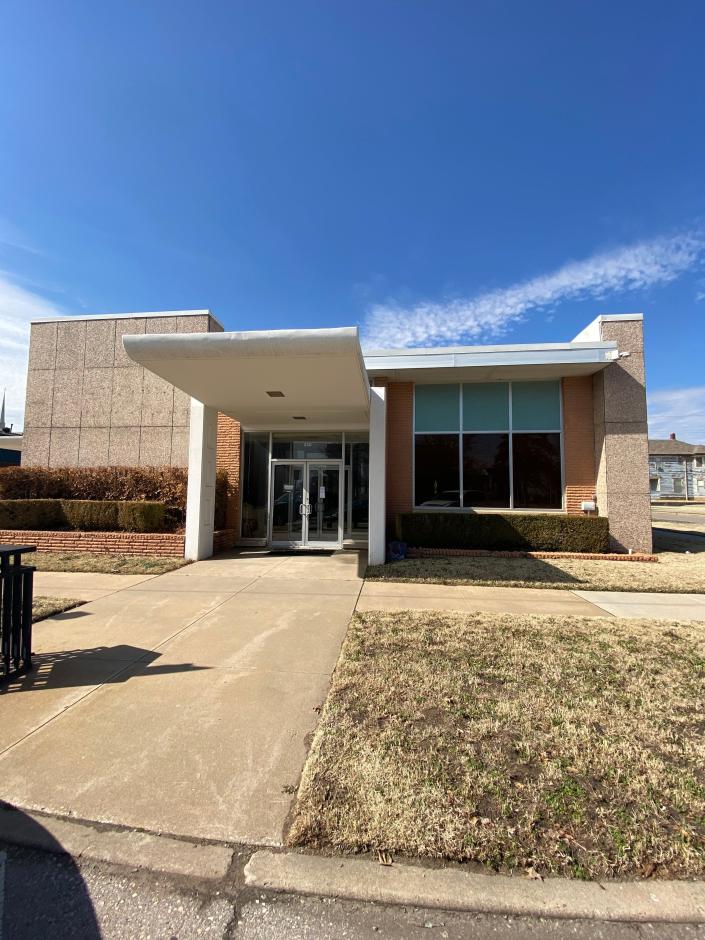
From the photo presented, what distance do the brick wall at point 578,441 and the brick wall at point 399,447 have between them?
4.14m

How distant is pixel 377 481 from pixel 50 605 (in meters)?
6.24

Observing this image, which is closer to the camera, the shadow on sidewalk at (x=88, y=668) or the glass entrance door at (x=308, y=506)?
the shadow on sidewalk at (x=88, y=668)

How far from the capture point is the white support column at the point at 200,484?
10539 millimetres

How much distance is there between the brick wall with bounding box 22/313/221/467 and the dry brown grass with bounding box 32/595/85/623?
283 inches

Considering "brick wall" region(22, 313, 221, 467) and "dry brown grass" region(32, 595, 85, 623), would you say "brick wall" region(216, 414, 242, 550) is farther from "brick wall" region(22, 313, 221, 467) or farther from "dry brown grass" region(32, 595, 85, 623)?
"dry brown grass" region(32, 595, 85, 623)

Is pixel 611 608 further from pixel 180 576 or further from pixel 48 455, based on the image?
pixel 48 455

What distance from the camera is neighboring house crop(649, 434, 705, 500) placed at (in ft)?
163

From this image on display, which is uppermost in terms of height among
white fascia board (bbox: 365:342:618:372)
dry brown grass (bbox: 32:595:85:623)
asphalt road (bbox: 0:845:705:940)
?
white fascia board (bbox: 365:342:618:372)

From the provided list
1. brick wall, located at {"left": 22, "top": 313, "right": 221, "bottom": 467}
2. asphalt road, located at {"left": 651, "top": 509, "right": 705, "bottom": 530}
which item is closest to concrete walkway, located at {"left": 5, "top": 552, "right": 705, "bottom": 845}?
brick wall, located at {"left": 22, "top": 313, "right": 221, "bottom": 467}

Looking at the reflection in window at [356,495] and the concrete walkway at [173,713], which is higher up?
the reflection in window at [356,495]

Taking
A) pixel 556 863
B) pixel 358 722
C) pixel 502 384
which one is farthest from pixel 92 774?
pixel 502 384

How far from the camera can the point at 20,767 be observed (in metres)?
2.79

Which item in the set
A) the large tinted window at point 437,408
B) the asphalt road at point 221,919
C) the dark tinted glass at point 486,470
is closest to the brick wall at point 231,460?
the large tinted window at point 437,408

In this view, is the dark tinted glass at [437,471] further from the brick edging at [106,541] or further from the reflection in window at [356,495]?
the brick edging at [106,541]
